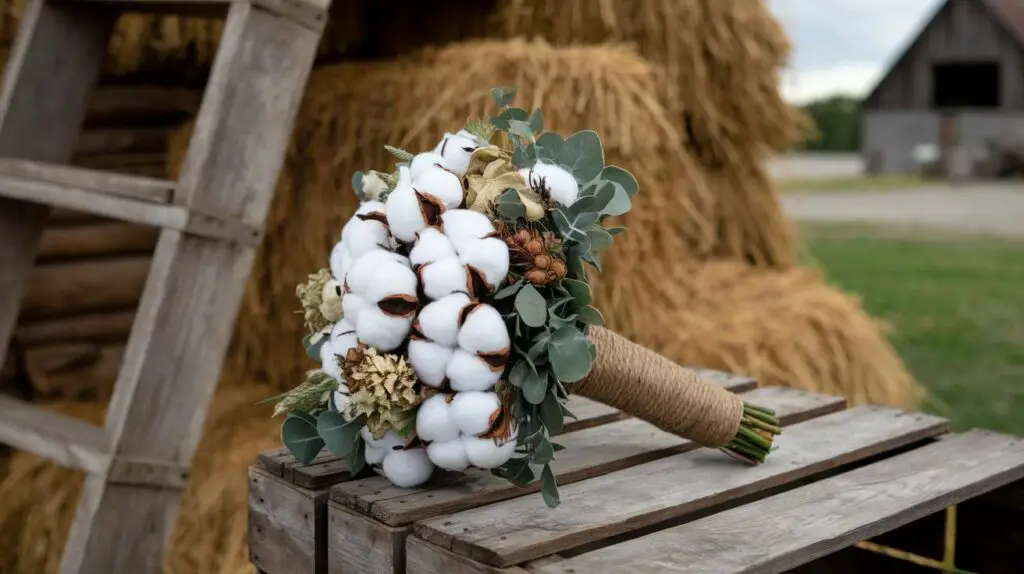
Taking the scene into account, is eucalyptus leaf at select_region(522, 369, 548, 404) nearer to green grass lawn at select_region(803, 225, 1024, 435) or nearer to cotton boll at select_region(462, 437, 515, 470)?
cotton boll at select_region(462, 437, 515, 470)

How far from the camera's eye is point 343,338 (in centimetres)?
96

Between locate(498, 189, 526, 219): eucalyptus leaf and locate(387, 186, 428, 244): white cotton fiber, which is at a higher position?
locate(498, 189, 526, 219): eucalyptus leaf

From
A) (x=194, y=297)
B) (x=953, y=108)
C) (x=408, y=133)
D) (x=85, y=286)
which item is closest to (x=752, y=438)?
(x=194, y=297)

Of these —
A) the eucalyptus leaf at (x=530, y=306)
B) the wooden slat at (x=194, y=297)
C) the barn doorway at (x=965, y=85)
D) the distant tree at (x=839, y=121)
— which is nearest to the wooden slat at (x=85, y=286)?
the wooden slat at (x=194, y=297)

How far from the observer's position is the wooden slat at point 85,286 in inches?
84.5

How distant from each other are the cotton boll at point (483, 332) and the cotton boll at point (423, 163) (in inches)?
6.3

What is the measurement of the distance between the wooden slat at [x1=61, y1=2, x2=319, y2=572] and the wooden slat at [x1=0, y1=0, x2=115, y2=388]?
570mm

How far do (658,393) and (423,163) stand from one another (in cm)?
34

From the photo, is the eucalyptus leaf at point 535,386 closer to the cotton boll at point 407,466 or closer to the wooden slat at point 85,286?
the cotton boll at point 407,466

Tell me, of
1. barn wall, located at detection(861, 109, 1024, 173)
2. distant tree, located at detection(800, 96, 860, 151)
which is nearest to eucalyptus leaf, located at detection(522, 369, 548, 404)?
barn wall, located at detection(861, 109, 1024, 173)

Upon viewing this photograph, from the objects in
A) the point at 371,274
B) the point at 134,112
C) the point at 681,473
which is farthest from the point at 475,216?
the point at 134,112

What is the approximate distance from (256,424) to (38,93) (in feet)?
2.24

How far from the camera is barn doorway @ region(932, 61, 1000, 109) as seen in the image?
12.2m

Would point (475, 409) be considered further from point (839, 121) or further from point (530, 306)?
point (839, 121)
